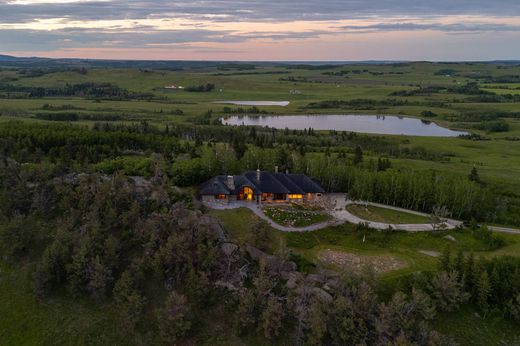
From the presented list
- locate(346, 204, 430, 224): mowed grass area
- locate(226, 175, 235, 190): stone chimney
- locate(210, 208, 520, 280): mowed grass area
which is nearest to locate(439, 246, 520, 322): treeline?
locate(210, 208, 520, 280): mowed grass area

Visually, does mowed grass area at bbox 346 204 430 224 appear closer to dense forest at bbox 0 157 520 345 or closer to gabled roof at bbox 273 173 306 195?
gabled roof at bbox 273 173 306 195

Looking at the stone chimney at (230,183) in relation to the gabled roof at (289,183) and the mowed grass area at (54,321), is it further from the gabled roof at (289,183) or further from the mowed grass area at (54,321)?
the mowed grass area at (54,321)

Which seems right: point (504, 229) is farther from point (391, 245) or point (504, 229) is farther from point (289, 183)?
point (289, 183)

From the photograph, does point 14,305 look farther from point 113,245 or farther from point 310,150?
point 310,150

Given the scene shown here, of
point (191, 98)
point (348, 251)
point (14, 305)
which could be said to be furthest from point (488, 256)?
point (191, 98)

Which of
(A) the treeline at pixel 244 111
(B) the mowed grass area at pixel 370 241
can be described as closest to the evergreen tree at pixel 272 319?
(B) the mowed grass area at pixel 370 241

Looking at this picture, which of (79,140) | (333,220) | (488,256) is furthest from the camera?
(79,140)
